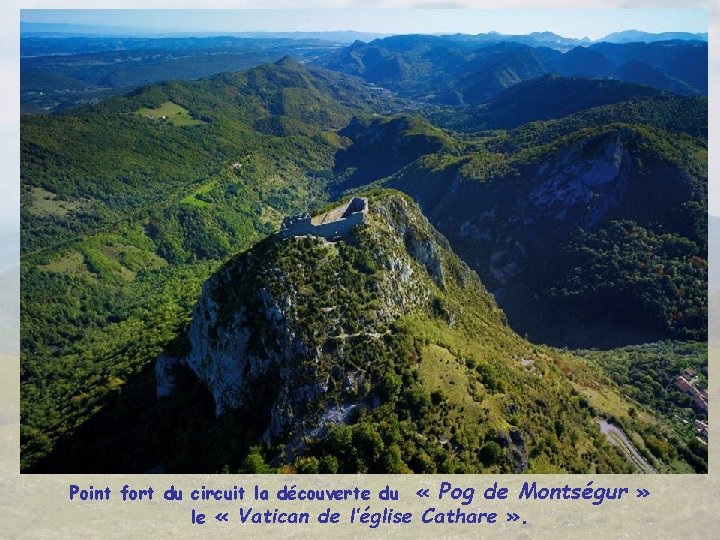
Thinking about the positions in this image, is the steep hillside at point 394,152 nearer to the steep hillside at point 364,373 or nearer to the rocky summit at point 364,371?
the steep hillside at point 364,373

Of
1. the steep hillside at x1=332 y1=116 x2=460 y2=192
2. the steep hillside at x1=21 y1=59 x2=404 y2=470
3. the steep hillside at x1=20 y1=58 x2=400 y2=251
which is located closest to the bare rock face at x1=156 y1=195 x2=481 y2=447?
the steep hillside at x1=21 y1=59 x2=404 y2=470

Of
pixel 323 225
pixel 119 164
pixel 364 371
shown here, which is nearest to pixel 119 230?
pixel 119 164

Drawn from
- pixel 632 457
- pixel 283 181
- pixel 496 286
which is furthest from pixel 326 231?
pixel 283 181

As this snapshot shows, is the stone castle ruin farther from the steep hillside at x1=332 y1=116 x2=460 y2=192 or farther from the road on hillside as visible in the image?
the steep hillside at x1=332 y1=116 x2=460 y2=192

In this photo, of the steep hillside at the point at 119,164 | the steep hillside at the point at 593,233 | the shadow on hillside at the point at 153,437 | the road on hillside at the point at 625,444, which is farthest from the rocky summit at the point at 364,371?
the steep hillside at the point at 119,164

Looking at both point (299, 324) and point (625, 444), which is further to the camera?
point (625, 444)

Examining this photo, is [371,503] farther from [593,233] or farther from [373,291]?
[593,233]
